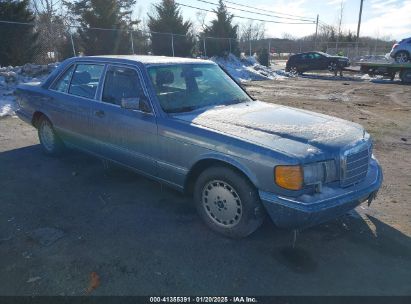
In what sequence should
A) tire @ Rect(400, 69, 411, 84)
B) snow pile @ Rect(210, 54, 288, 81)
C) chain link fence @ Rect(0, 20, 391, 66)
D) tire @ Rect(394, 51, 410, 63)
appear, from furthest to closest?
snow pile @ Rect(210, 54, 288, 81) → tire @ Rect(394, 51, 410, 63) → tire @ Rect(400, 69, 411, 84) → chain link fence @ Rect(0, 20, 391, 66)

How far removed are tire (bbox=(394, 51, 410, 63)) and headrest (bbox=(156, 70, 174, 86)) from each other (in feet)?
67.5

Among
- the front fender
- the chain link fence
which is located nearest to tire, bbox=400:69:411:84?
the chain link fence

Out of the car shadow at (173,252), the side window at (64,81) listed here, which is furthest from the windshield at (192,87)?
the side window at (64,81)

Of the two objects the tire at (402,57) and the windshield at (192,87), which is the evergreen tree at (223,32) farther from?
the windshield at (192,87)

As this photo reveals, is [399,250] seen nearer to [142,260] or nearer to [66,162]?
[142,260]

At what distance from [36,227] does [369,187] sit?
3415mm

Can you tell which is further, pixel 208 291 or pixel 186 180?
pixel 186 180

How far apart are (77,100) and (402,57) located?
21229mm

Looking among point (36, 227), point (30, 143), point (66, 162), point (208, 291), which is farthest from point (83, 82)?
point (208, 291)

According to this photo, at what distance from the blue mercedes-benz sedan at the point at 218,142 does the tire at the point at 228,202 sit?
1cm

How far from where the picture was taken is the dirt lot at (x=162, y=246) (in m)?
2.82

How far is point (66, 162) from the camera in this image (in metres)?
5.72

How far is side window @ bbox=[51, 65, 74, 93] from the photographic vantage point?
5247 millimetres

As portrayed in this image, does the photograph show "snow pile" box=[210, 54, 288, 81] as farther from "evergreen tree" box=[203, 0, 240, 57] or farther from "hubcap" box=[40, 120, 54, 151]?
"hubcap" box=[40, 120, 54, 151]
